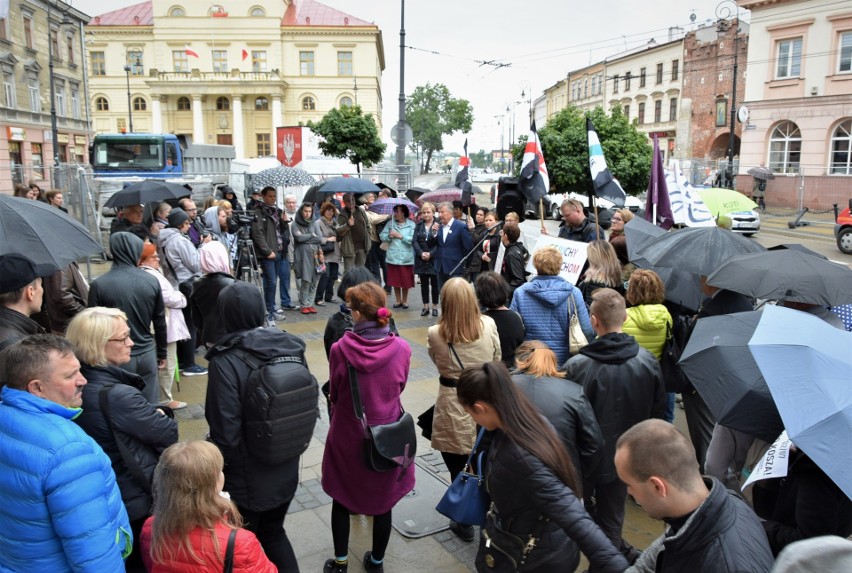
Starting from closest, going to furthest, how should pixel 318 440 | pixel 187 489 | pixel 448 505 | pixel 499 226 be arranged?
pixel 187 489 → pixel 448 505 → pixel 318 440 → pixel 499 226

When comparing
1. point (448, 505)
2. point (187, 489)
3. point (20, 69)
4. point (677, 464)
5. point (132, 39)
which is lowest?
point (448, 505)

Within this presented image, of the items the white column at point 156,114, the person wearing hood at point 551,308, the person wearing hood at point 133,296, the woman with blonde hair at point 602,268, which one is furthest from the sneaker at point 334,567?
the white column at point 156,114

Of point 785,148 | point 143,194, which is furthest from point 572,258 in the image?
point 785,148

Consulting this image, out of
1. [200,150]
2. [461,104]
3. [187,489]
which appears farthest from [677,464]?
[461,104]

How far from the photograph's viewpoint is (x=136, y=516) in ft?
10.3

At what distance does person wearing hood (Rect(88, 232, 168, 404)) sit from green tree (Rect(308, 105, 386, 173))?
97.3 ft

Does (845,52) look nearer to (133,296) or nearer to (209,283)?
(209,283)

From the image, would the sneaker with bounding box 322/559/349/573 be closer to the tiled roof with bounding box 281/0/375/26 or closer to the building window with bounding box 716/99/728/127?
the building window with bounding box 716/99/728/127

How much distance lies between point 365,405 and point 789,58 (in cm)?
3657

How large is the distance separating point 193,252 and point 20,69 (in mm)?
35564

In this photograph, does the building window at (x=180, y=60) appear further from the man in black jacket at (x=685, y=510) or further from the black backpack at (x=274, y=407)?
the man in black jacket at (x=685, y=510)

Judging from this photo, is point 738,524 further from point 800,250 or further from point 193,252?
point 193,252

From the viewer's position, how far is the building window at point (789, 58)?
32.6m

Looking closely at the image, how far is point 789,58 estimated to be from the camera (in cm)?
3306
